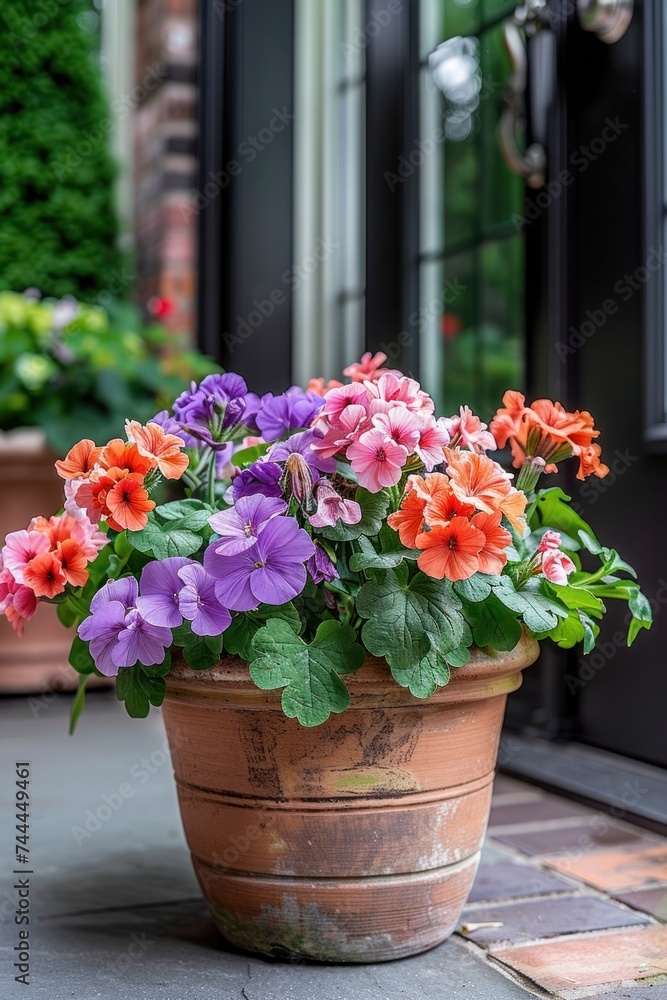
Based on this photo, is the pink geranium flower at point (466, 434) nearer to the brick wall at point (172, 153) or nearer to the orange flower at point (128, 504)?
the orange flower at point (128, 504)

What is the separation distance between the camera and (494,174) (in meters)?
2.10

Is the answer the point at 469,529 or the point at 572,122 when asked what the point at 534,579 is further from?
the point at 572,122

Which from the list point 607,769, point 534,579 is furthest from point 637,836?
point 534,579

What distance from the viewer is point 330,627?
0.92 metres

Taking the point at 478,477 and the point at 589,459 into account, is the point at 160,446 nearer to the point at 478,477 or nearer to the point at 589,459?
the point at 478,477

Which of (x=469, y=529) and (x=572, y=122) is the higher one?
(x=572, y=122)

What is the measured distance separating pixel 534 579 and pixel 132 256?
2644mm

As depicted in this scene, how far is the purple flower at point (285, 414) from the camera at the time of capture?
1.07 meters

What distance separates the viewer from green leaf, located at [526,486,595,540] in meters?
1.09
